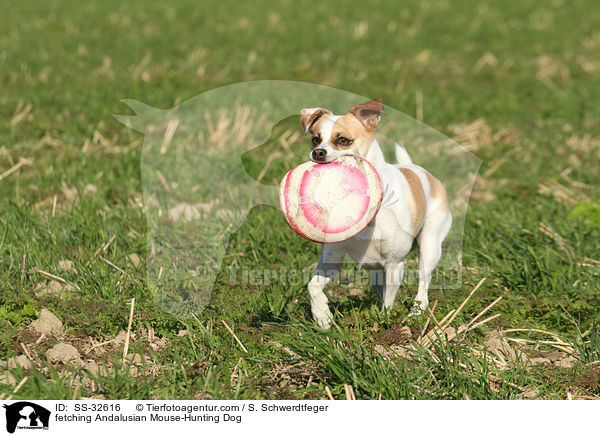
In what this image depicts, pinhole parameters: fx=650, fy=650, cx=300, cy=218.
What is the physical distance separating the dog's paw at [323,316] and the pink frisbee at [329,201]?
0.69m

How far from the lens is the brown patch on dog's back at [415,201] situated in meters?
3.75

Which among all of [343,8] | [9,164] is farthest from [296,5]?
[9,164]

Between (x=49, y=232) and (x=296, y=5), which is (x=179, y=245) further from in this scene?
(x=296, y=5)

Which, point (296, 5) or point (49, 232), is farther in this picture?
point (296, 5)

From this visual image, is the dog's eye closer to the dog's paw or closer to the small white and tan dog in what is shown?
the small white and tan dog

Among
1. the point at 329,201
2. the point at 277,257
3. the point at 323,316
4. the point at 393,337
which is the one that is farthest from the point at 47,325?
the point at 393,337

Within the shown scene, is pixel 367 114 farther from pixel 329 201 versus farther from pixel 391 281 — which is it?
pixel 391 281

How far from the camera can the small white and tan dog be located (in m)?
3.41

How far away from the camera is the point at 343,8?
59.0 feet

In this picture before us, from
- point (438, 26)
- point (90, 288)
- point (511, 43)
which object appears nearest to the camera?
point (90, 288)

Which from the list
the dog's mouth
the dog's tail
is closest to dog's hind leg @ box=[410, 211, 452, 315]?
the dog's tail

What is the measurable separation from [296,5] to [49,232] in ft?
48.4

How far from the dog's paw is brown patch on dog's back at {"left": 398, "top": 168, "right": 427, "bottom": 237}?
68 centimetres

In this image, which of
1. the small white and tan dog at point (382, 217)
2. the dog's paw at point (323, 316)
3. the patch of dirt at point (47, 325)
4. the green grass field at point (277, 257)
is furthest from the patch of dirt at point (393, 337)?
the patch of dirt at point (47, 325)
